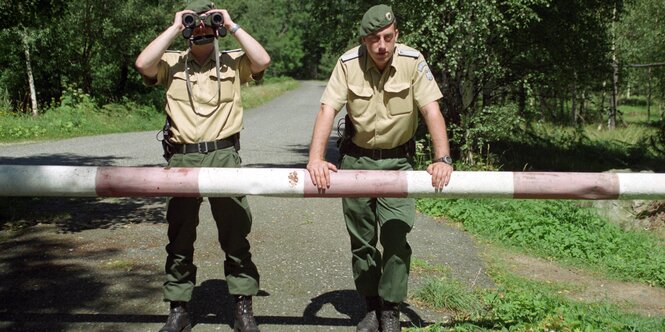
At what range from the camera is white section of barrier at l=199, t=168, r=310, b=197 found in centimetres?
330

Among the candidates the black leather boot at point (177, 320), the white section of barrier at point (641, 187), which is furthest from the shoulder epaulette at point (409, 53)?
the black leather boot at point (177, 320)

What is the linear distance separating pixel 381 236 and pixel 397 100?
32.2 inches

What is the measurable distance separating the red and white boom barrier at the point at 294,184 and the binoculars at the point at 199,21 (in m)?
0.81

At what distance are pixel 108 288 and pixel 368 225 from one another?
7.00 ft

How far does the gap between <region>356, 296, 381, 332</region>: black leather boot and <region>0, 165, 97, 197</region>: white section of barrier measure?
1.76 meters

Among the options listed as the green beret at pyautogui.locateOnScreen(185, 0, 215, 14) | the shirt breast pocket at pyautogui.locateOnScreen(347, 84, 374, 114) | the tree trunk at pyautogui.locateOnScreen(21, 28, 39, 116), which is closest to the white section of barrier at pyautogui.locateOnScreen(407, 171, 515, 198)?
the shirt breast pocket at pyautogui.locateOnScreen(347, 84, 374, 114)

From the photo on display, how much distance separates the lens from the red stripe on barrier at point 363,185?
332 centimetres

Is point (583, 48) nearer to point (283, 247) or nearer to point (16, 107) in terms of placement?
point (283, 247)

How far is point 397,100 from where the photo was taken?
3.72m

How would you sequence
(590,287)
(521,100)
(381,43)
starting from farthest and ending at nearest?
(521,100)
(590,287)
(381,43)

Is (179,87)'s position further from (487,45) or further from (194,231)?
(487,45)

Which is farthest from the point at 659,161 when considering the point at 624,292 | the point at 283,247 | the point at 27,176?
the point at 27,176

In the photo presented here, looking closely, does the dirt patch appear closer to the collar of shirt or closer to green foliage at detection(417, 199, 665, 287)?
green foliage at detection(417, 199, 665, 287)

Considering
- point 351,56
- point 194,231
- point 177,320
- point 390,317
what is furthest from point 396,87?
point 177,320
